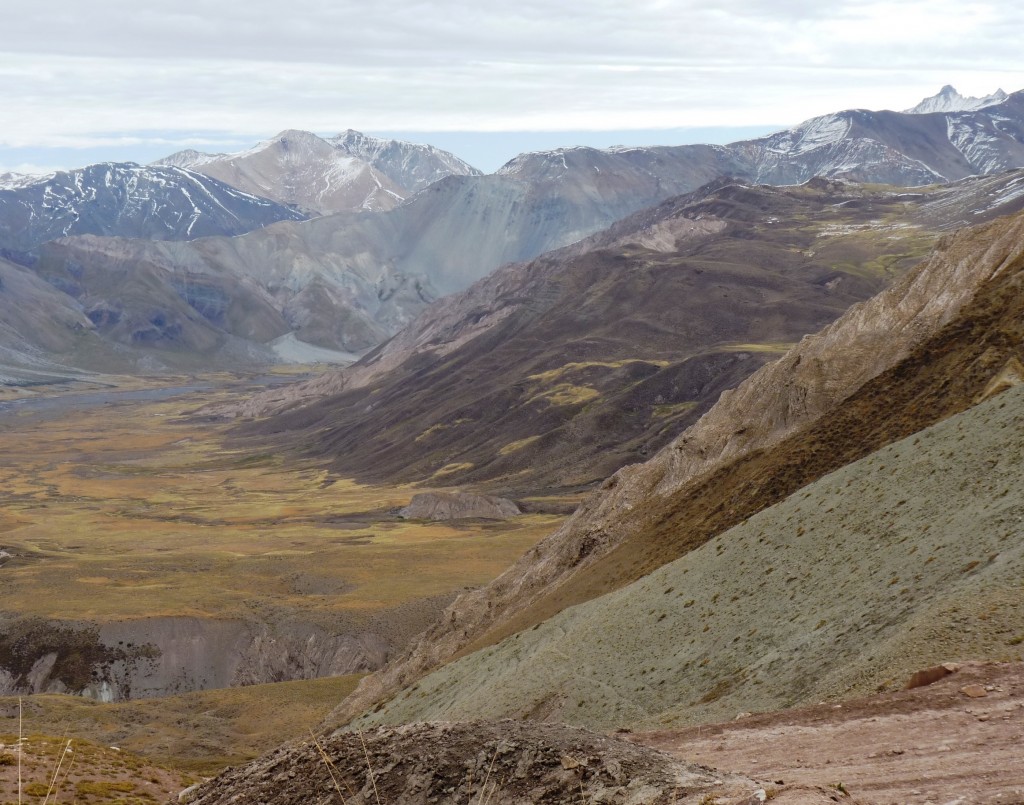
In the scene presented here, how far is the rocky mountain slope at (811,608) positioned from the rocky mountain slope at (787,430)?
16.6ft

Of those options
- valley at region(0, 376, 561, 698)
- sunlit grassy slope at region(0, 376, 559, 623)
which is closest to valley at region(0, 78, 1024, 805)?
valley at region(0, 376, 561, 698)

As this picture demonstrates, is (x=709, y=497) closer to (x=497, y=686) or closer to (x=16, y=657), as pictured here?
(x=497, y=686)

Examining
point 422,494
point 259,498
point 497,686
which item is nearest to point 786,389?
point 497,686

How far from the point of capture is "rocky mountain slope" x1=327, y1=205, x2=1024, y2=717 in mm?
42188

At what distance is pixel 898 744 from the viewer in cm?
1722

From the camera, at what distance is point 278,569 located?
95750mm

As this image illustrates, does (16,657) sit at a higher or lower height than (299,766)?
lower

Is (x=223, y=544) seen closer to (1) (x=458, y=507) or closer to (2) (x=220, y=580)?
(2) (x=220, y=580)

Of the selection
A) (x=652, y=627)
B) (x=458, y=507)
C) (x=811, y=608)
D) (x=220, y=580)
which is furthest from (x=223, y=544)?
(x=811, y=608)

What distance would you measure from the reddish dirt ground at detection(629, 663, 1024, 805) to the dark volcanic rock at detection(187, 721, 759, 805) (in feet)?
4.85

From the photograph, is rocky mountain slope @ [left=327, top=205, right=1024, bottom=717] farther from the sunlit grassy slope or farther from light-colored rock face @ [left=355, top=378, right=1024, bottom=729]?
the sunlit grassy slope

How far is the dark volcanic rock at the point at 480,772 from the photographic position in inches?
650

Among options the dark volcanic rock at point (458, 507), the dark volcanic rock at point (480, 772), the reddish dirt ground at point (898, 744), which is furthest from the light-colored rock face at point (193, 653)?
the dark volcanic rock at point (458, 507)

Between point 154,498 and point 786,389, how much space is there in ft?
405
